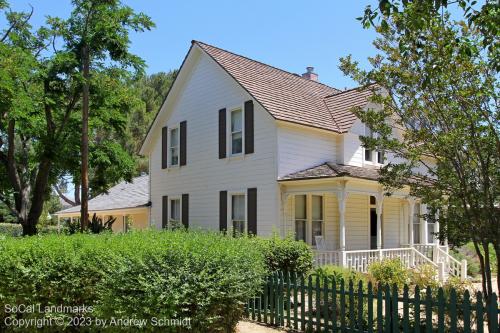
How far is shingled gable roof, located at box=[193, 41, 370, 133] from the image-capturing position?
57.7 feet

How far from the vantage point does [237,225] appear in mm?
18328

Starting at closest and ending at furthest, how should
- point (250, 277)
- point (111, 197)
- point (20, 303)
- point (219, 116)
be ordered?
1. point (250, 277)
2. point (20, 303)
3. point (219, 116)
4. point (111, 197)

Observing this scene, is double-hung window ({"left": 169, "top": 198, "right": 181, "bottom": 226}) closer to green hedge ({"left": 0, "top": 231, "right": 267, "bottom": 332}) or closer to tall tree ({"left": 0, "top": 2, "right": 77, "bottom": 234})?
tall tree ({"left": 0, "top": 2, "right": 77, "bottom": 234})

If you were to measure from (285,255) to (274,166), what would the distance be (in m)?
6.35

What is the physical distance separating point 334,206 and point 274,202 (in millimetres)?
2990

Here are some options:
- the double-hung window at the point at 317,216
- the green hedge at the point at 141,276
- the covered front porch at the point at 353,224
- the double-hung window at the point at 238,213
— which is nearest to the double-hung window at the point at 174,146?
the double-hung window at the point at 238,213

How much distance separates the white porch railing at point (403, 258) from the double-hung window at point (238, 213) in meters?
3.24

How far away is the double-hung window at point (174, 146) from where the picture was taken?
22.0m

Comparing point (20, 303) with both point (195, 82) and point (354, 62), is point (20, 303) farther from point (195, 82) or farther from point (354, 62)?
point (195, 82)

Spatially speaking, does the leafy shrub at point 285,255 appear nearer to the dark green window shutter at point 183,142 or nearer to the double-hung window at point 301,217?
the double-hung window at point 301,217

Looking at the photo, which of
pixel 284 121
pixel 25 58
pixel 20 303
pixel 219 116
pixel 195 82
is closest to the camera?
pixel 20 303

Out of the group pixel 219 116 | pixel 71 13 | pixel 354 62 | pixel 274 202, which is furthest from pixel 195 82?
pixel 354 62

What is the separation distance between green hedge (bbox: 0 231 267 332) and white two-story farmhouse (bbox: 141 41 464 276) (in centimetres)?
833

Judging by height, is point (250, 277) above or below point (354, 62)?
below
